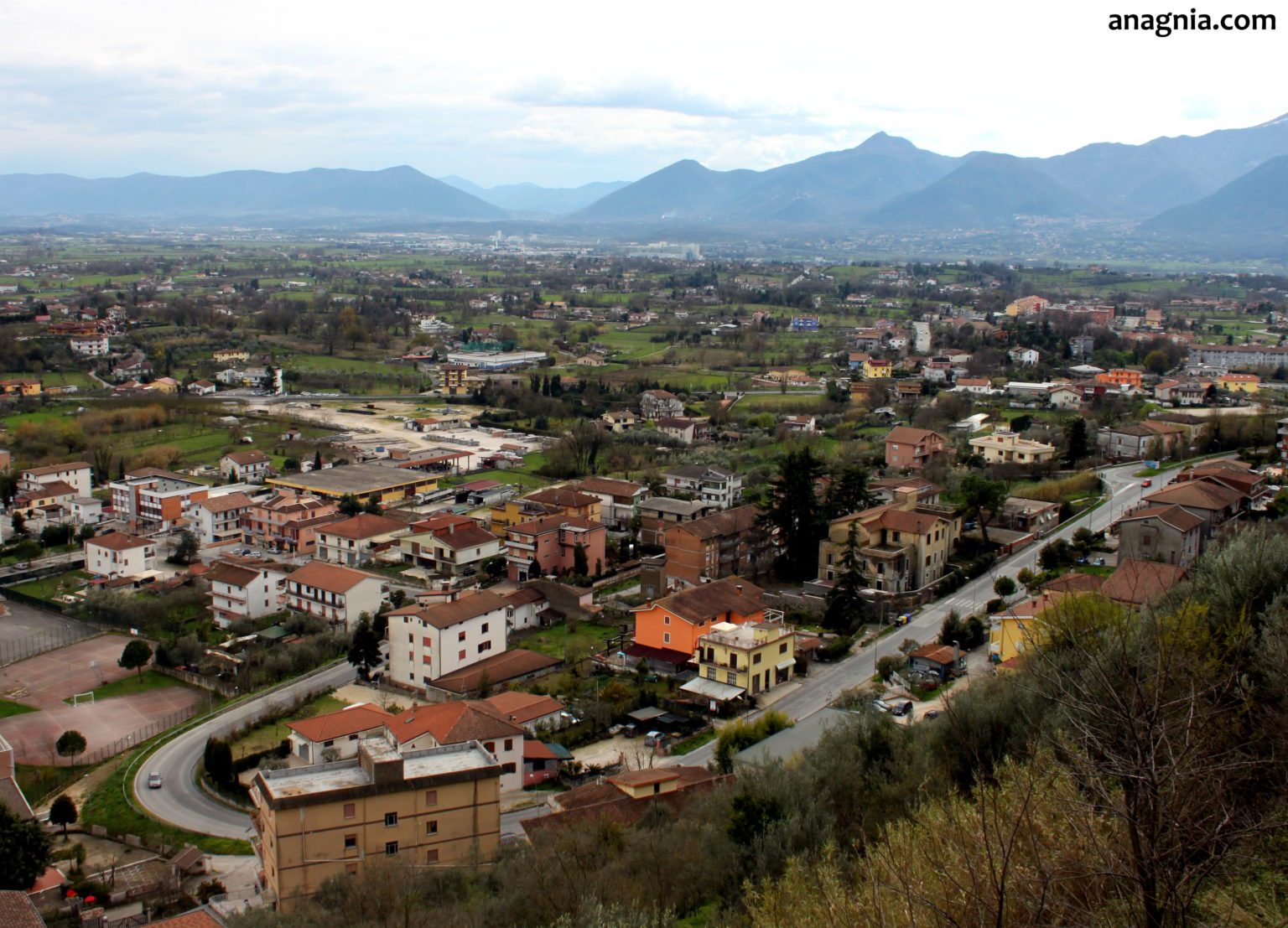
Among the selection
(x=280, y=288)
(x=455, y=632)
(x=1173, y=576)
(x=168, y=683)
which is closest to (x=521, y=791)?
(x=455, y=632)

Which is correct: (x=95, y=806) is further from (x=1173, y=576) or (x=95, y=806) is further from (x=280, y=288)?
(x=280, y=288)

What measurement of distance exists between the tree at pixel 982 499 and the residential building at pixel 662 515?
4627 millimetres

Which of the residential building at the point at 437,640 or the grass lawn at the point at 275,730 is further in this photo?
the residential building at the point at 437,640

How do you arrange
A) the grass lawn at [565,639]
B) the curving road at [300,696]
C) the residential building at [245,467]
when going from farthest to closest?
the residential building at [245,467], the grass lawn at [565,639], the curving road at [300,696]

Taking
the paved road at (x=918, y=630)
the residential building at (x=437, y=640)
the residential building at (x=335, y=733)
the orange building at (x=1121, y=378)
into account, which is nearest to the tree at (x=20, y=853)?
the residential building at (x=335, y=733)

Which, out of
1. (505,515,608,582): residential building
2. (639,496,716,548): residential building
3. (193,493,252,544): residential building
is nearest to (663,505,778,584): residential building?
(639,496,716,548): residential building

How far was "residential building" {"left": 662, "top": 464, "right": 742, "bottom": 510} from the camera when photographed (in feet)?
72.5

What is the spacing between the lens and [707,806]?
8.41 metres

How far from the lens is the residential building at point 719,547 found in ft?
57.5

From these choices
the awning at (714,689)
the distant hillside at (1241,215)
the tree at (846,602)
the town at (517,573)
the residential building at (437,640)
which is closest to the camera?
the town at (517,573)

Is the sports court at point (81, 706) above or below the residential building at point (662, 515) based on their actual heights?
below

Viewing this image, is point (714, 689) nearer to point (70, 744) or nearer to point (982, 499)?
point (70, 744)

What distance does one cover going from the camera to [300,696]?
13680mm

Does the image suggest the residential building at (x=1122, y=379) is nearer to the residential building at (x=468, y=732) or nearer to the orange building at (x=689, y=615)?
the orange building at (x=689, y=615)
